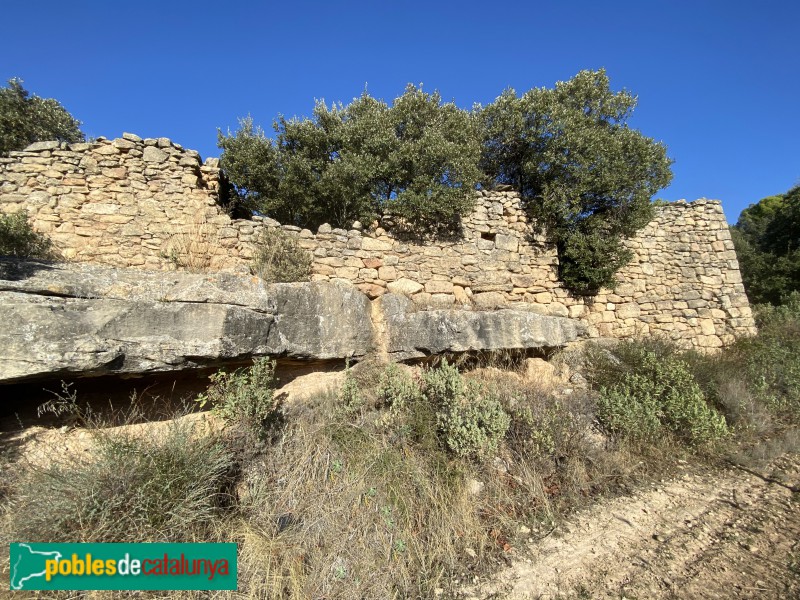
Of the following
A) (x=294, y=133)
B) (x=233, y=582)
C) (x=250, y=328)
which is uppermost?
(x=294, y=133)

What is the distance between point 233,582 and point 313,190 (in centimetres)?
639

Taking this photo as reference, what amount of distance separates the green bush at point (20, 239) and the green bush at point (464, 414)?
5321 millimetres

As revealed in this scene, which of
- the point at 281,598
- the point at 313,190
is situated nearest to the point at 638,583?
the point at 281,598

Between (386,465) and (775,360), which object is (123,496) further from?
(775,360)

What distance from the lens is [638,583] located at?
2982 mm

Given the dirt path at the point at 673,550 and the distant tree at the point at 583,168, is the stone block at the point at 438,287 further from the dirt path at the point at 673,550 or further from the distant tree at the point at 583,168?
the dirt path at the point at 673,550

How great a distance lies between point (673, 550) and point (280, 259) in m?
5.64

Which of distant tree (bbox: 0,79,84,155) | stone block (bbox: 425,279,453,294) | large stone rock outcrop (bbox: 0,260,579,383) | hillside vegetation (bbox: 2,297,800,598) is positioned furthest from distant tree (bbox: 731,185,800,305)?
distant tree (bbox: 0,79,84,155)

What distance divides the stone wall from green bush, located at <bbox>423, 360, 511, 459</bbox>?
1528 millimetres

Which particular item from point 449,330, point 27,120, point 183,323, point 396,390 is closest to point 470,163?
point 449,330

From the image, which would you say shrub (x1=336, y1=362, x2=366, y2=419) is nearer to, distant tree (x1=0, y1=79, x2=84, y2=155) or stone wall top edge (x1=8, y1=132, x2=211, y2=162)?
stone wall top edge (x1=8, y1=132, x2=211, y2=162)

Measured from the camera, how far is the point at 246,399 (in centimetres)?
381

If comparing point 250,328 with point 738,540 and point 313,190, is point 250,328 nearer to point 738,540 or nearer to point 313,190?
point 313,190

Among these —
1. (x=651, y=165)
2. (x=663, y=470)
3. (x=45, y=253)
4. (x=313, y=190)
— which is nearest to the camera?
(x=663, y=470)
